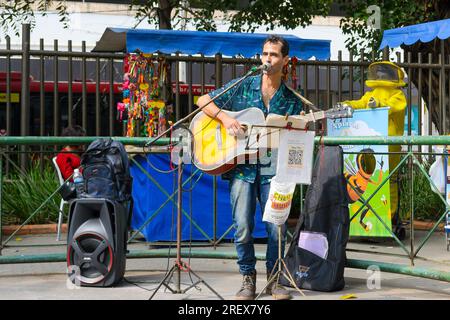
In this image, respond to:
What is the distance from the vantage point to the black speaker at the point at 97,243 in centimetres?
689

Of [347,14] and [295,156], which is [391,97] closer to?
[295,156]

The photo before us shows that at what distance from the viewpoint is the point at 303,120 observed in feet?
20.7

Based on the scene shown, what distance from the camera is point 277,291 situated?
6445 millimetres

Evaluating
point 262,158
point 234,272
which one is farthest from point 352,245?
point 262,158

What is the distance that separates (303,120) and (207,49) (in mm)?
4739

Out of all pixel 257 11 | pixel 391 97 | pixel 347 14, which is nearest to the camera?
pixel 391 97

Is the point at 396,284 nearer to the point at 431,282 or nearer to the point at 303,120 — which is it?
the point at 431,282

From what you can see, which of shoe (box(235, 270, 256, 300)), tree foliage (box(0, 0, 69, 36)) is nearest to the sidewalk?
shoe (box(235, 270, 256, 300))

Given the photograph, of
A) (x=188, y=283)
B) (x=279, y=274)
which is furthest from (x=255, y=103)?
(x=188, y=283)

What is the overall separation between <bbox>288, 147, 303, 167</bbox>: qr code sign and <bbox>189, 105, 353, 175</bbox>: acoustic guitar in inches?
7.0

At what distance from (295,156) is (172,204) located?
10.9 ft

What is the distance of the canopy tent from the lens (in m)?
10.3

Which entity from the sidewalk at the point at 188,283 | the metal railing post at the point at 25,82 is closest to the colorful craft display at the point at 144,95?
the metal railing post at the point at 25,82

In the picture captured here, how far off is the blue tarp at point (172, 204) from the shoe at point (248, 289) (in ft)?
9.50
